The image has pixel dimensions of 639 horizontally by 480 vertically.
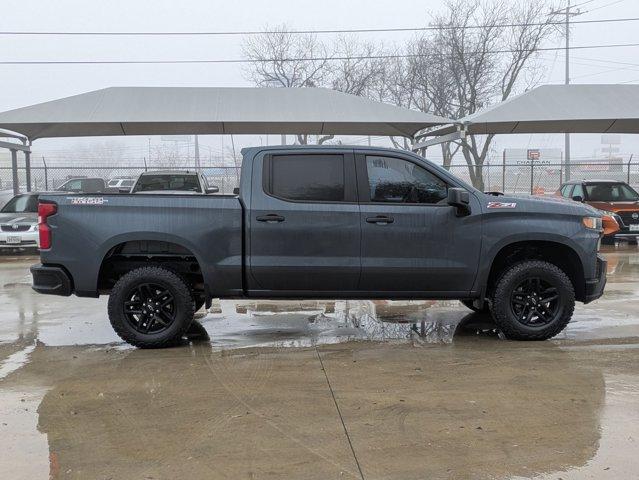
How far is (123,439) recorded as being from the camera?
13.6 feet

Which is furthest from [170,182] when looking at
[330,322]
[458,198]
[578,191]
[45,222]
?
[458,198]

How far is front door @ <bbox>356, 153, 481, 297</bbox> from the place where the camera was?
6148mm

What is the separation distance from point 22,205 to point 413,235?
12.4m

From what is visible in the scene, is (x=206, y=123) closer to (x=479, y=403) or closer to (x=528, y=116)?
(x=528, y=116)

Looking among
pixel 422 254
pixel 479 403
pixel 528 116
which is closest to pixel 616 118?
pixel 528 116

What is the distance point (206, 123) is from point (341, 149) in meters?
13.5

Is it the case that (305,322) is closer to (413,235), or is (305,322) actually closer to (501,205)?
(413,235)

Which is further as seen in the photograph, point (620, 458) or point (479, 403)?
point (479, 403)

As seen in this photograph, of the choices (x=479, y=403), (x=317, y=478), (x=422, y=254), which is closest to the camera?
(x=317, y=478)

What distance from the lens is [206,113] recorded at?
18719 mm

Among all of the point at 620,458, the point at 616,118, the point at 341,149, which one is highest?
the point at 616,118

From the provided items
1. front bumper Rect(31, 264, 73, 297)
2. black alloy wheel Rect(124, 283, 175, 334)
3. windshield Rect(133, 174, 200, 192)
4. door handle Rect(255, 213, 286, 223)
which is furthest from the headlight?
windshield Rect(133, 174, 200, 192)

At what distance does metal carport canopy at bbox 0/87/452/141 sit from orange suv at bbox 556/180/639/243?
4.54 meters

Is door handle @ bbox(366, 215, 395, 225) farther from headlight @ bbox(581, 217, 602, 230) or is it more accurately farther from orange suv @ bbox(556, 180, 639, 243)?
orange suv @ bbox(556, 180, 639, 243)
